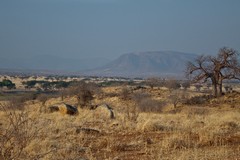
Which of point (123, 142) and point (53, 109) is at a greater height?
point (123, 142)

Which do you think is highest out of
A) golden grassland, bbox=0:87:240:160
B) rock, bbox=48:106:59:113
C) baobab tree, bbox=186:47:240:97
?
baobab tree, bbox=186:47:240:97

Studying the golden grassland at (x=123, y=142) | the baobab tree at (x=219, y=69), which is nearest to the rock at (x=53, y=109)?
the golden grassland at (x=123, y=142)

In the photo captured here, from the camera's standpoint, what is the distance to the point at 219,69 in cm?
3722

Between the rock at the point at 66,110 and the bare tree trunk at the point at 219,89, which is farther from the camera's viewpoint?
the bare tree trunk at the point at 219,89

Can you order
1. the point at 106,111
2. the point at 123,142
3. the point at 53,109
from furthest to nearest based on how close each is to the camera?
1. the point at 53,109
2. the point at 106,111
3. the point at 123,142

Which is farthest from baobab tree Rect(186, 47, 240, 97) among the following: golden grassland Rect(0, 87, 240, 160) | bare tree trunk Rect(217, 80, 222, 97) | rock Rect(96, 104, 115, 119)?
golden grassland Rect(0, 87, 240, 160)

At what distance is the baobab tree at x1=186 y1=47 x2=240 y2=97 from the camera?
122 ft

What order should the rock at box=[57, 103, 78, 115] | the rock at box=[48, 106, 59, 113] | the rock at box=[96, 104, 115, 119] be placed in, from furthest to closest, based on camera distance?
the rock at box=[48, 106, 59, 113], the rock at box=[57, 103, 78, 115], the rock at box=[96, 104, 115, 119]

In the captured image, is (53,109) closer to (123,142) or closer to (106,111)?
(106,111)

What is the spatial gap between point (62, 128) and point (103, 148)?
4.11 meters

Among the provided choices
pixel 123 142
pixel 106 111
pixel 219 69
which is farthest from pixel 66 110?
pixel 219 69

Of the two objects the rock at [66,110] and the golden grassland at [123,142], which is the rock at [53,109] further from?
the golden grassland at [123,142]

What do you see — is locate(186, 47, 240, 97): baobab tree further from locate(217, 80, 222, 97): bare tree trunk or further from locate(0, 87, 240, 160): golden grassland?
locate(0, 87, 240, 160): golden grassland

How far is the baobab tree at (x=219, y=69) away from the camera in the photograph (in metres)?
37.1
